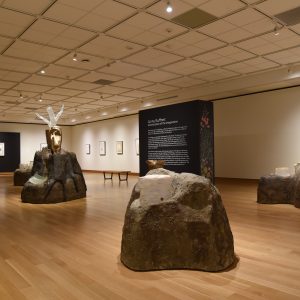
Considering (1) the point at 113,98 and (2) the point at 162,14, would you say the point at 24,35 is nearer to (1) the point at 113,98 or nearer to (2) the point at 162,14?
(2) the point at 162,14

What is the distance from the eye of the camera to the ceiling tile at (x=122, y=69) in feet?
29.9

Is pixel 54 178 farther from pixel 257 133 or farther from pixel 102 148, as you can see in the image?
pixel 102 148

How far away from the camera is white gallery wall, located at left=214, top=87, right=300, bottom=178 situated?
11.3 meters

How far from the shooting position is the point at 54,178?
8.59 meters

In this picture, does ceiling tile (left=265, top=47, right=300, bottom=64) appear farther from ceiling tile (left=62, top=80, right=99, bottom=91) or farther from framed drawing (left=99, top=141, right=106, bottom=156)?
framed drawing (left=99, top=141, right=106, bottom=156)

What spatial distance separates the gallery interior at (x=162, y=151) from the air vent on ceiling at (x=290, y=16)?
0.12 feet

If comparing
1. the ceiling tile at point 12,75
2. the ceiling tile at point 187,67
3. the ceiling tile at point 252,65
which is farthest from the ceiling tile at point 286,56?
the ceiling tile at point 12,75

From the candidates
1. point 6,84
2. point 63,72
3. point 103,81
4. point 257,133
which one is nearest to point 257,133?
point 257,133

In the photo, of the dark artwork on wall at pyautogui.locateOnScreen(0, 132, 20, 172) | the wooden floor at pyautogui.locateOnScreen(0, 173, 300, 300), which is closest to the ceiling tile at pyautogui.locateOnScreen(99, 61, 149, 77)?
the wooden floor at pyautogui.locateOnScreen(0, 173, 300, 300)

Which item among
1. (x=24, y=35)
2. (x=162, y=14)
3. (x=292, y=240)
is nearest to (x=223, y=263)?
(x=292, y=240)

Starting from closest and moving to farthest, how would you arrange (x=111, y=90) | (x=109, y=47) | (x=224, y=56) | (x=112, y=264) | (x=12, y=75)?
(x=112, y=264) < (x=109, y=47) < (x=224, y=56) < (x=12, y=75) < (x=111, y=90)

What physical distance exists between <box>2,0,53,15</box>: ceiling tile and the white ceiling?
16 millimetres

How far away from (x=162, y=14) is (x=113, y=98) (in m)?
8.54

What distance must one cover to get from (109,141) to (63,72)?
10237 mm
